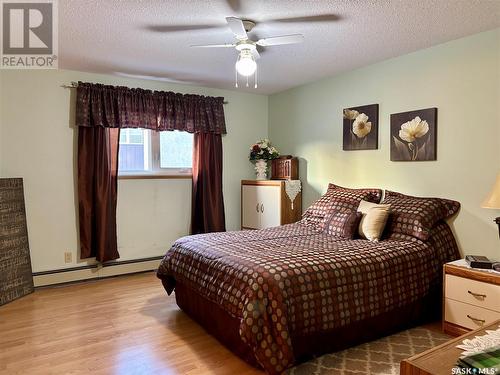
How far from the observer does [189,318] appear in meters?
3.09

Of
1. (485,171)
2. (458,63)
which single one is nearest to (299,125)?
(458,63)

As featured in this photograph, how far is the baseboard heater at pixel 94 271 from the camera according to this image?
12.9 ft

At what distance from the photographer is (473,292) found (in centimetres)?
257

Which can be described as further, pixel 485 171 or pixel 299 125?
pixel 299 125

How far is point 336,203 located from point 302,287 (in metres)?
→ 1.55

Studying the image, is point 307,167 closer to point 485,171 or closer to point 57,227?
point 485,171

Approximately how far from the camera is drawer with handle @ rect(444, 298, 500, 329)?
8.22 feet

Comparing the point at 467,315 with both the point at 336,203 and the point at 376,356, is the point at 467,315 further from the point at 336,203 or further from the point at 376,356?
the point at 336,203

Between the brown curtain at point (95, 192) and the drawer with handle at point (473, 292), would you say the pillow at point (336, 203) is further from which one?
the brown curtain at point (95, 192)

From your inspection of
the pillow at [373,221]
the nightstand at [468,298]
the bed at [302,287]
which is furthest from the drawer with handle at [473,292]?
the pillow at [373,221]

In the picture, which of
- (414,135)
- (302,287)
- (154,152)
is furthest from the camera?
(154,152)

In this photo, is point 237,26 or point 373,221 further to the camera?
point 373,221

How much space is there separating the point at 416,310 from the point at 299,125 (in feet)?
8.90

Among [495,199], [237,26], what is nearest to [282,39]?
[237,26]
